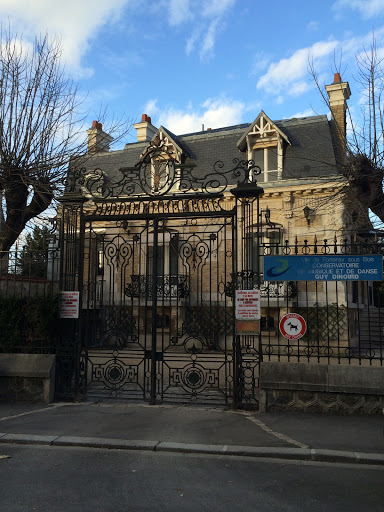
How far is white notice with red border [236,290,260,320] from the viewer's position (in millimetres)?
7711

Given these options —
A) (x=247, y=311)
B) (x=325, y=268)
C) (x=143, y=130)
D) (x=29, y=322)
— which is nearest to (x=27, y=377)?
(x=29, y=322)

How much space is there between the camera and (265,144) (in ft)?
61.8

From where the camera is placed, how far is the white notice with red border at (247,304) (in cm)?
771

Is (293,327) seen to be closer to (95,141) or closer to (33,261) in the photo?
(33,261)

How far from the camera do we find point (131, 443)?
5.91 metres

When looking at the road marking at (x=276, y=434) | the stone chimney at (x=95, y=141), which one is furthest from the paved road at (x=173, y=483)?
the stone chimney at (x=95, y=141)

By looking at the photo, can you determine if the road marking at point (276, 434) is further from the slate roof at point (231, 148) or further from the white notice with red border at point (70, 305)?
the slate roof at point (231, 148)

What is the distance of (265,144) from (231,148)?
1647mm

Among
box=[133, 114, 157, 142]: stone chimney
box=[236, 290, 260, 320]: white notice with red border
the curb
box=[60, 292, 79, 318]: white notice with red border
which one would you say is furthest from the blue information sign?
box=[133, 114, 157, 142]: stone chimney

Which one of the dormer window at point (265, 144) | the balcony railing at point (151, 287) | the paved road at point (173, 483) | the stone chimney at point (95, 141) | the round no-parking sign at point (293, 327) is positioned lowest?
the paved road at point (173, 483)

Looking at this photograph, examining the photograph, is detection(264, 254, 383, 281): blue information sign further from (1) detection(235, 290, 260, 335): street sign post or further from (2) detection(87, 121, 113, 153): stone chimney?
(2) detection(87, 121, 113, 153): stone chimney

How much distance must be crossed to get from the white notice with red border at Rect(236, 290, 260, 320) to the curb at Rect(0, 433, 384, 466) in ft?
7.90

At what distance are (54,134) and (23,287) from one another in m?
4.21

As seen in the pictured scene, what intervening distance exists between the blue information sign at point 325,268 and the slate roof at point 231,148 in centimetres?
976
